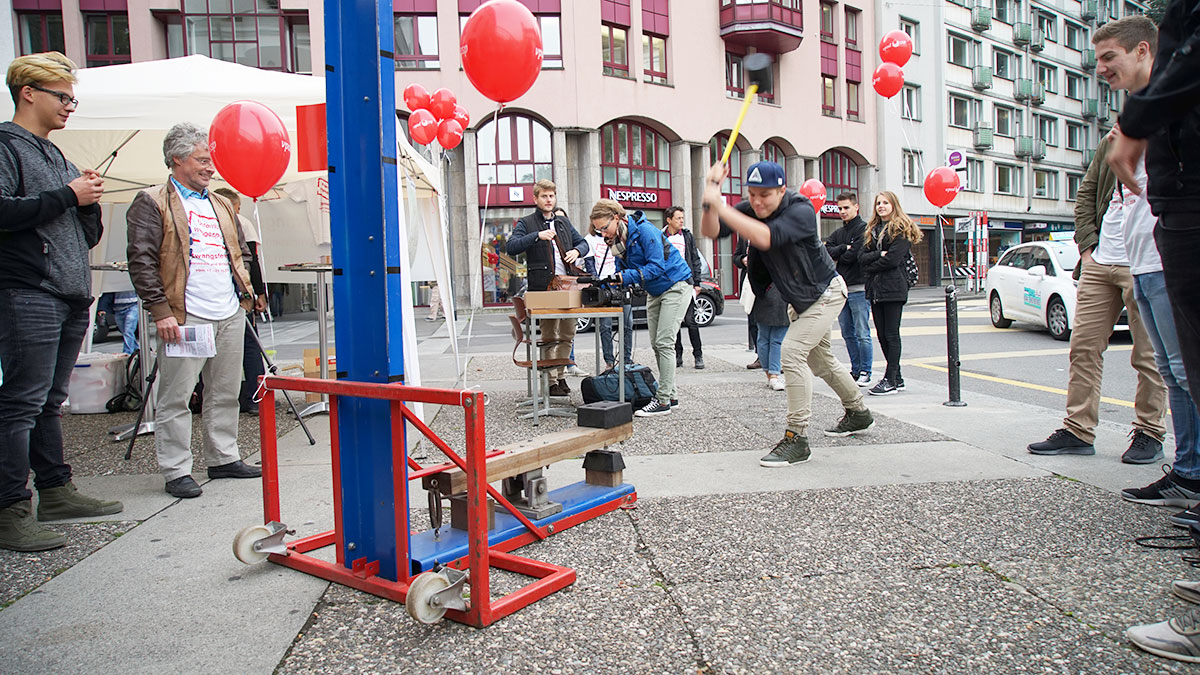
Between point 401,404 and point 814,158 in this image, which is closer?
point 401,404

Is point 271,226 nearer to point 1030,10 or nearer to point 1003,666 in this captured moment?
point 1003,666

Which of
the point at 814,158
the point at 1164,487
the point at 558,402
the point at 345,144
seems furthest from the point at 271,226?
the point at 814,158

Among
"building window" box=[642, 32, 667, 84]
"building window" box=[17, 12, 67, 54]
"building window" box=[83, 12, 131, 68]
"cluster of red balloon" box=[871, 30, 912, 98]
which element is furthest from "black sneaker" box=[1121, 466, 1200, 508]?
"building window" box=[17, 12, 67, 54]

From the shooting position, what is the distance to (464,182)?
27406mm

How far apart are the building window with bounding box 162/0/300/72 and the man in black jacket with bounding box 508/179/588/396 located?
888 inches

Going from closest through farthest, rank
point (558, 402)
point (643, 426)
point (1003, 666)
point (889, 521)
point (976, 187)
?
point (1003, 666) < point (889, 521) < point (643, 426) < point (558, 402) < point (976, 187)

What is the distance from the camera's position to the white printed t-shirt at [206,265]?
4516mm

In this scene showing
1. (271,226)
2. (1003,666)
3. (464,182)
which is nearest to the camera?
(1003,666)

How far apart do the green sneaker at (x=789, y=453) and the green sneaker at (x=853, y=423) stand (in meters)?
0.86

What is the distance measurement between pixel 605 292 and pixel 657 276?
479 mm

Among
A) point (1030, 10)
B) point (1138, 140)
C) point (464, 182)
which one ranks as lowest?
point (1138, 140)

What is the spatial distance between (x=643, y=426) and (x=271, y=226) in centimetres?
514

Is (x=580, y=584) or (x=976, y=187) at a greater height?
(x=976, y=187)

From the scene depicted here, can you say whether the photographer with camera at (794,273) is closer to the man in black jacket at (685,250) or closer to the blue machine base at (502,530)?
the blue machine base at (502,530)
